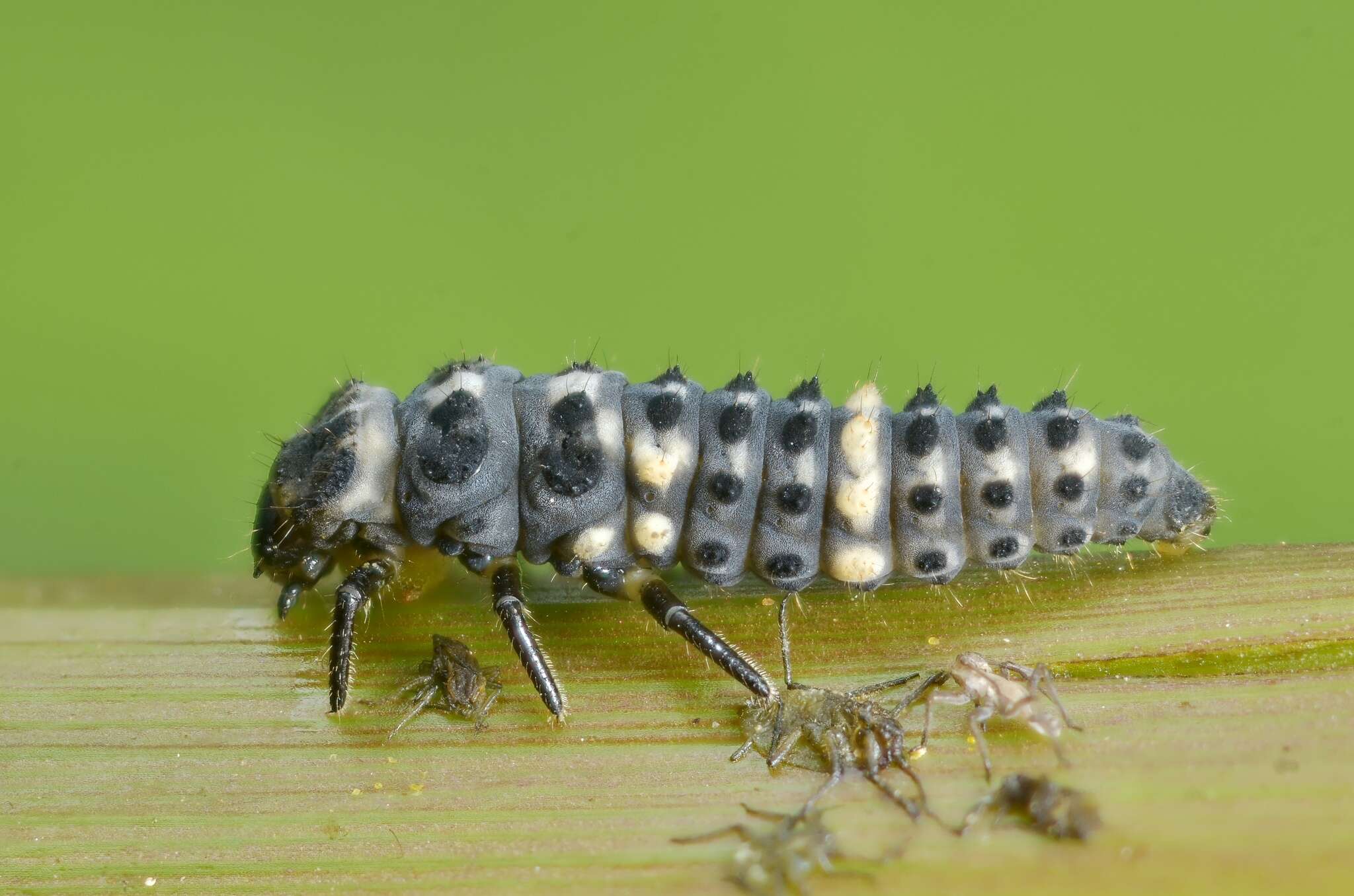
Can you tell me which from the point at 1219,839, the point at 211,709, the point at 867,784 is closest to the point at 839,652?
the point at 867,784

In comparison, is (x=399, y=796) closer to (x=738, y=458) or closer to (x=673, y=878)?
(x=673, y=878)

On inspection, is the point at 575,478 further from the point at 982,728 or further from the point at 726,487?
the point at 982,728

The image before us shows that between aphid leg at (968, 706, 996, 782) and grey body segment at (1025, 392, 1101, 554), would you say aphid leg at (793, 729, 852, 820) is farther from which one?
grey body segment at (1025, 392, 1101, 554)

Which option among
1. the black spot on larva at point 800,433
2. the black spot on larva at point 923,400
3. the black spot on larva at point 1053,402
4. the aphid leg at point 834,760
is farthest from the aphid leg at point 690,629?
the black spot on larva at point 1053,402

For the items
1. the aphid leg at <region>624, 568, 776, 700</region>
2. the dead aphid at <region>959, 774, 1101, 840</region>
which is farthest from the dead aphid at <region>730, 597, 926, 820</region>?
the dead aphid at <region>959, 774, 1101, 840</region>

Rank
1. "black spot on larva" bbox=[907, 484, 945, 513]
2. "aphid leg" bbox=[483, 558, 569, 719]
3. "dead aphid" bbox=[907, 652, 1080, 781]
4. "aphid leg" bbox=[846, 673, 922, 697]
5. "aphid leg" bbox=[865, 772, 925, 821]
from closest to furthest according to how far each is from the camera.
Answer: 1. "aphid leg" bbox=[865, 772, 925, 821]
2. "dead aphid" bbox=[907, 652, 1080, 781]
3. "aphid leg" bbox=[846, 673, 922, 697]
4. "aphid leg" bbox=[483, 558, 569, 719]
5. "black spot on larva" bbox=[907, 484, 945, 513]
